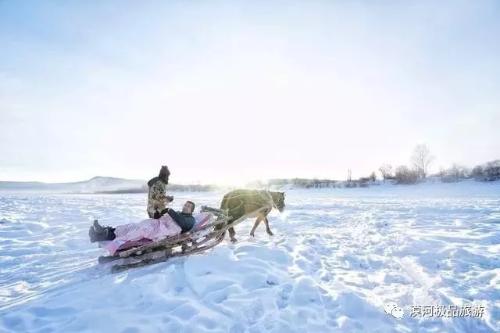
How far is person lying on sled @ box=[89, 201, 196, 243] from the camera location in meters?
6.21

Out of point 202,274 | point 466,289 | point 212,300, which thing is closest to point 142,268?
point 202,274

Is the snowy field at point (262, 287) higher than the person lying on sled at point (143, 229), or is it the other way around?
the person lying on sled at point (143, 229)

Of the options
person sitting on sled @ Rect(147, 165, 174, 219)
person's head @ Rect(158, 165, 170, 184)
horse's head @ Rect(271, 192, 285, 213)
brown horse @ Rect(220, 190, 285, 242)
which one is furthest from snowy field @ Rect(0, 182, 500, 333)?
horse's head @ Rect(271, 192, 285, 213)

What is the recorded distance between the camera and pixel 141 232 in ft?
20.4

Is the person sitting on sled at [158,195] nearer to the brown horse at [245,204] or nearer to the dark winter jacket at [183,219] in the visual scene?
the dark winter jacket at [183,219]

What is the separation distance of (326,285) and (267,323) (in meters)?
1.61

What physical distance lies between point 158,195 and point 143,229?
3.10 ft

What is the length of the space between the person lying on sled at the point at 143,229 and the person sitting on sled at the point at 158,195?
0.30 meters

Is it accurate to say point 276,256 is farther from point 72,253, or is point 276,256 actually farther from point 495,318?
point 72,253

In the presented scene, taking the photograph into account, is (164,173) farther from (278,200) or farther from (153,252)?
(278,200)

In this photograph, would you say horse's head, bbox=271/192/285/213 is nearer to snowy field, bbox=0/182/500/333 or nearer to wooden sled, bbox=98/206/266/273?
snowy field, bbox=0/182/500/333

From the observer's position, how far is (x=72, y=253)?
7.88 meters

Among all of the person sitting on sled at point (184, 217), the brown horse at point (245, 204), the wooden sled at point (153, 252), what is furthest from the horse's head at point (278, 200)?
the person sitting on sled at point (184, 217)

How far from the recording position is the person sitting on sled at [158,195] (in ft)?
22.8
